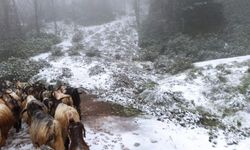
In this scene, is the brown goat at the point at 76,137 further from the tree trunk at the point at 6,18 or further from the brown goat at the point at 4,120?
the tree trunk at the point at 6,18

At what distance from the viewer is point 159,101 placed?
52.5 feet

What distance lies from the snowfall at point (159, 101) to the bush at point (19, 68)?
2.20 ft

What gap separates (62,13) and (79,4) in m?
4.47

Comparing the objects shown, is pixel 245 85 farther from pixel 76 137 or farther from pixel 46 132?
pixel 46 132

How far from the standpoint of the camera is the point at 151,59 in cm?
2719

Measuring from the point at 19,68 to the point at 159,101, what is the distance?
38.9 ft

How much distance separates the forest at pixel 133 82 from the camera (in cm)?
1145

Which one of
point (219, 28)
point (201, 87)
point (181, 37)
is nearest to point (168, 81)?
point (201, 87)

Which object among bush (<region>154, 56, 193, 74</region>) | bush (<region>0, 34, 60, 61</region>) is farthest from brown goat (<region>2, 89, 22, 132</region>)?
bush (<region>0, 34, 60, 61</region>)

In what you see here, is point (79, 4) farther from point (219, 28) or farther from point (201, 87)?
point (201, 87)

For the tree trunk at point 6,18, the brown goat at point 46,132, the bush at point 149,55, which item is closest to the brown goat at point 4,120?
the brown goat at point 46,132

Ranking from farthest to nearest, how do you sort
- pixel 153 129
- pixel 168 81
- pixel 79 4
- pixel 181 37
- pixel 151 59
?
1. pixel 79 4
2. pixel 181 37
3. pixel 151 59
4. pixel 168 81
5. pixel 153 129

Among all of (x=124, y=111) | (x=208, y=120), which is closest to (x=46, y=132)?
(x=124, y=111)

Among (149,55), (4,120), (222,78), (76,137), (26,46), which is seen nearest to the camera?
(76,137)
